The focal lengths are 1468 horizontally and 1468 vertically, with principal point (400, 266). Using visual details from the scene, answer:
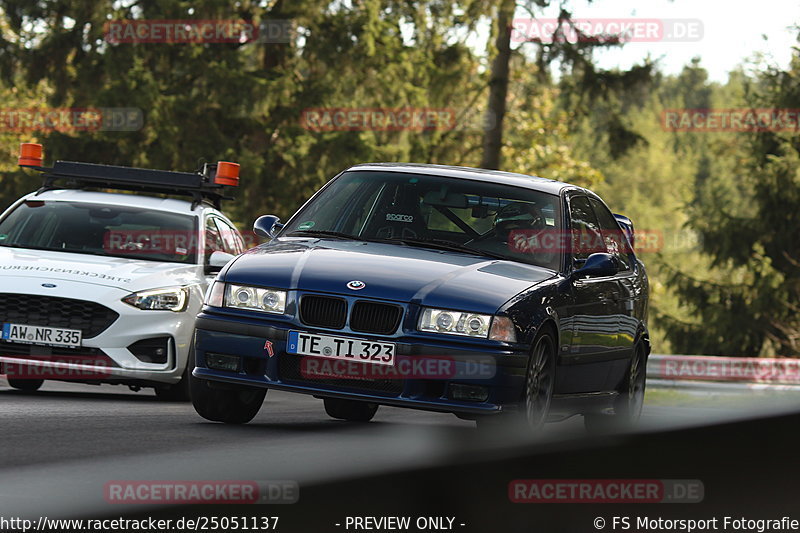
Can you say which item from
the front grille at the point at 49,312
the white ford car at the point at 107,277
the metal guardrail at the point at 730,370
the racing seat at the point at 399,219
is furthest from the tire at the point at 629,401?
the metal guardrail at the point at 730,370

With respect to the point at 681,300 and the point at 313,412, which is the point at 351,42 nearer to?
the point at 681,300

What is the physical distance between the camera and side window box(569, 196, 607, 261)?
9367 millimetres

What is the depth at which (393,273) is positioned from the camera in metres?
7.91

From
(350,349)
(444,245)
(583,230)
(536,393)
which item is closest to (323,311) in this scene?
(350,349)

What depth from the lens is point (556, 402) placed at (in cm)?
872

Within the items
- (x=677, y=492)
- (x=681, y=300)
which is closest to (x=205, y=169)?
(x=677, y=492)

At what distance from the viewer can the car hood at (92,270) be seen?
35.8 ft

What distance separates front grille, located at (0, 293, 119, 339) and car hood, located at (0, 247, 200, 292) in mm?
142

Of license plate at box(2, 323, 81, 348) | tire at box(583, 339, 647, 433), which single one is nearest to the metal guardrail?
tire at box(583, 339, 647, 433)

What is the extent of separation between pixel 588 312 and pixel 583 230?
2.47 feet

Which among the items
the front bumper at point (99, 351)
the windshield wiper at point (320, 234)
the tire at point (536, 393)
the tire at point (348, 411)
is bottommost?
the tire at point (348, 411)

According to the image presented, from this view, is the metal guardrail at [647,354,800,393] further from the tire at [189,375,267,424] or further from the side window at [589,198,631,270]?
the tire at [189,375,267,424]

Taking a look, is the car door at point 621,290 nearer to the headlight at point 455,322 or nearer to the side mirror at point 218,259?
the headlight at point 455,322

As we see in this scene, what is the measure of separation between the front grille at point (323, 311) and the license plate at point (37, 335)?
11.2 feet
